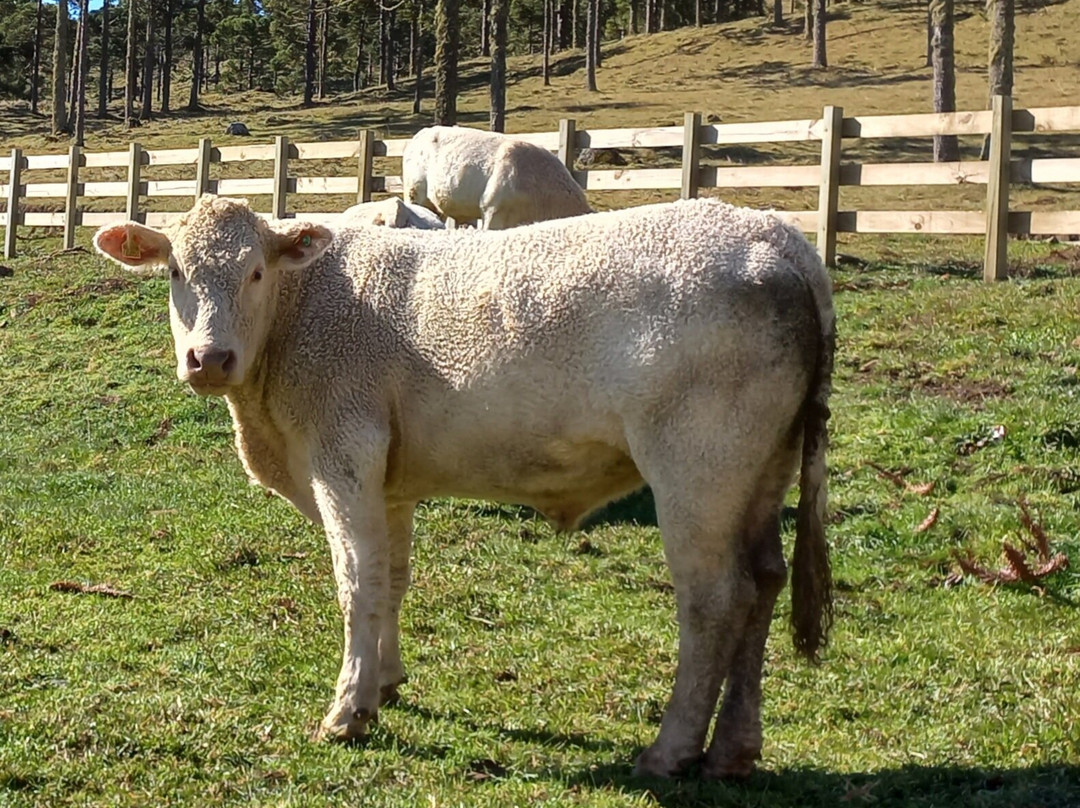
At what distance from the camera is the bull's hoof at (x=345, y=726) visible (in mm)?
5461

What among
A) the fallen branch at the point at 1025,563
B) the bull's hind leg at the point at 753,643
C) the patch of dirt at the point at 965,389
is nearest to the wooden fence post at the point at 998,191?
the patch of dirt at the point at 965,389

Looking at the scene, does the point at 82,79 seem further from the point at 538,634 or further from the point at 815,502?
the point at 815,502

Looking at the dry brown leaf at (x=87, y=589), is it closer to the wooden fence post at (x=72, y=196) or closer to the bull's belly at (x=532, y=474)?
the bull's belly at (x=532, y=474)

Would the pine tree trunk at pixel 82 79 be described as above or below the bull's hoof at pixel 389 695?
above

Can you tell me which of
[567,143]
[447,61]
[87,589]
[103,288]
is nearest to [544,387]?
[87,589]

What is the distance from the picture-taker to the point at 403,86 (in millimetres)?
71812

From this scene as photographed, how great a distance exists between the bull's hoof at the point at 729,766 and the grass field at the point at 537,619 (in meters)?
0.05

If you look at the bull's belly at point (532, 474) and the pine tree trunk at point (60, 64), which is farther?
the pine tree trunk at point (60, 64)

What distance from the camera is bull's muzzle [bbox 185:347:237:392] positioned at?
5355mm

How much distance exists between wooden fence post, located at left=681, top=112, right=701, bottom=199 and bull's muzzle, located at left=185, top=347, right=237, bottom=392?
1172 centimetres

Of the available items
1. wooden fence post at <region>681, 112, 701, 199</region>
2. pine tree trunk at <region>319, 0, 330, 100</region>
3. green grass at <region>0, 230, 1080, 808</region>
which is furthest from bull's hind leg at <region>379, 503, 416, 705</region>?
pine tree trunk at <region>319, 0, 330, 100</region>

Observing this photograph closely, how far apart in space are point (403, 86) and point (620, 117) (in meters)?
27.4

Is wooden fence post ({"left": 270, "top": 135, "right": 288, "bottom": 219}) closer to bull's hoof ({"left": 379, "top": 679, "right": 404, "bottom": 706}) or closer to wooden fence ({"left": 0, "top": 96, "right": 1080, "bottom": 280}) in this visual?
wooden fence ({"left": 0, "top": 96, "right": 1080, "bottom": 280})

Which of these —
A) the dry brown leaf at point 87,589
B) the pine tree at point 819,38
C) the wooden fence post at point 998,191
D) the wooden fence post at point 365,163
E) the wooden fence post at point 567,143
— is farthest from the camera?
the pine tree at point 819,38
